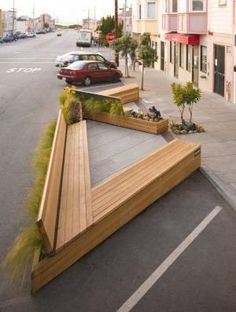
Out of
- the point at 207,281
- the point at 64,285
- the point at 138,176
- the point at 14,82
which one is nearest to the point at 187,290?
the point at 207,281

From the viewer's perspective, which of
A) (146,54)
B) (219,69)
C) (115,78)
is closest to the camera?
(219,69)

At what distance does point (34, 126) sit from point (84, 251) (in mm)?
10641

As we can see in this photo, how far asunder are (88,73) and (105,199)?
915 inches

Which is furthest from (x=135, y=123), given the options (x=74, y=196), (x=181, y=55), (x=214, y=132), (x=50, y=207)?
(x=181, y=55)

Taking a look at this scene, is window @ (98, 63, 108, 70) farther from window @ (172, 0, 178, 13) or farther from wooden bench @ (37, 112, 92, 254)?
wooden bench @ (37, 112, 92, 254)

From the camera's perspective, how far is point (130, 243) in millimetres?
8273

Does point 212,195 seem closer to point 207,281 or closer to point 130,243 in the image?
point 130,243

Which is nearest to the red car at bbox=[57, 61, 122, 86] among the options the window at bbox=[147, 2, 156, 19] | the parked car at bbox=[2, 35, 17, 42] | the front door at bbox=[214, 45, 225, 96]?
the front door at bbox=[214, 45, 225, 96]

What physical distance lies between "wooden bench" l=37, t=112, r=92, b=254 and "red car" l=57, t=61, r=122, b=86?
18530 millimetres

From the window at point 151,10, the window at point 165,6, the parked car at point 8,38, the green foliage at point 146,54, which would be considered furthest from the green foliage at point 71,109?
the parked car at point 8,38

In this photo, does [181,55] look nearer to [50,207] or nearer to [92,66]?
[92,66]

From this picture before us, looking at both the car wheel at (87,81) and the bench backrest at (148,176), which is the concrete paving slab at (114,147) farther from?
the car wheel at (87,81)

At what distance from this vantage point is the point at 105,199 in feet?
29.1

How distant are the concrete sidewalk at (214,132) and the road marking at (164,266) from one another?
889mm
